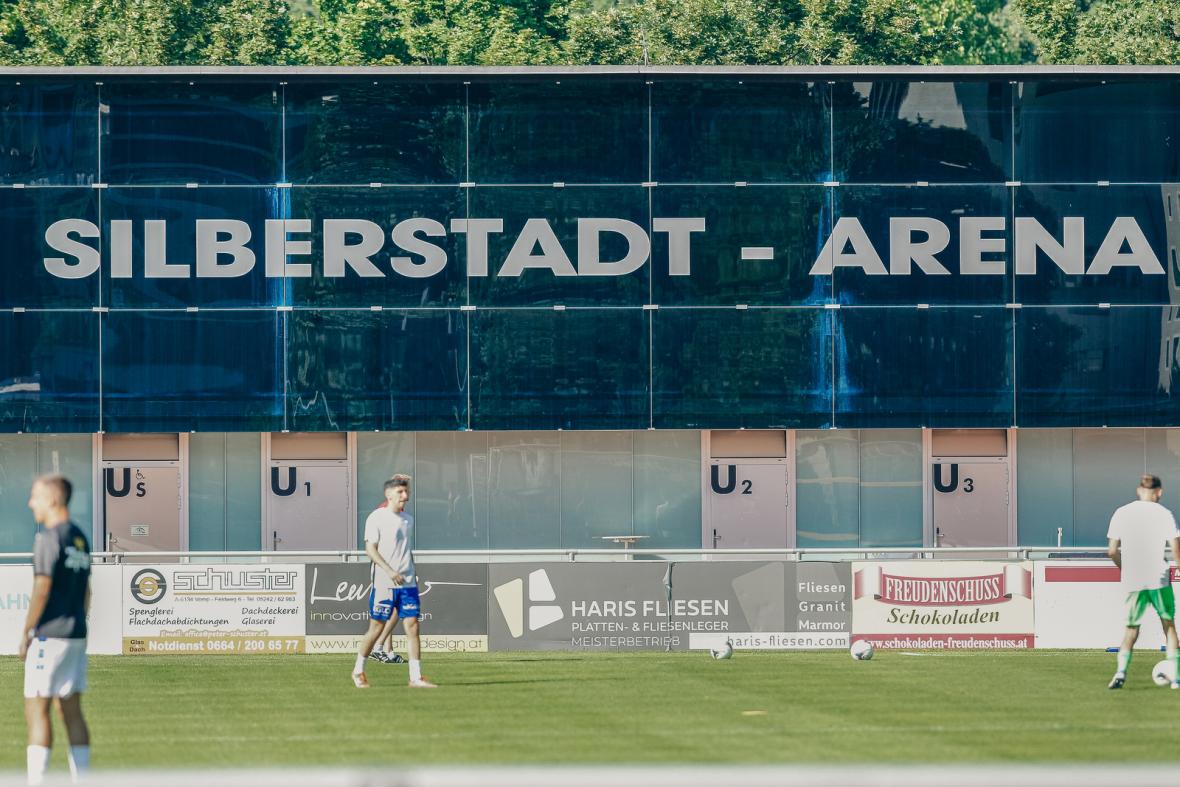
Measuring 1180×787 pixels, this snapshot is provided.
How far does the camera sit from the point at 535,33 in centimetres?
5653

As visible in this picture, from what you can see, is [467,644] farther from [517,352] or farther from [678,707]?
[517,352]

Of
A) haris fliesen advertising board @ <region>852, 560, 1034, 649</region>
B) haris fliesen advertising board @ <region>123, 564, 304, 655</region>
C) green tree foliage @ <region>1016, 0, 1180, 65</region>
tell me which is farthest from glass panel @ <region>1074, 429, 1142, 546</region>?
green tree foliage @ <region>1016, 0, 1180, 65</region>

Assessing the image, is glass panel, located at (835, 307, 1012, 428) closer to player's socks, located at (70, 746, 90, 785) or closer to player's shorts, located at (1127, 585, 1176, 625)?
player's shorts, located at (1127, 585, 1176, 625)

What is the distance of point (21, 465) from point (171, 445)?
8.35ft

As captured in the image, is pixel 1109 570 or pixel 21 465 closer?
pixel 1109 570

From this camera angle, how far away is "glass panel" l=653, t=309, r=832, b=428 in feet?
102

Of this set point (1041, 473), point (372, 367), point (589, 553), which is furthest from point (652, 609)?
point (1041, 473)

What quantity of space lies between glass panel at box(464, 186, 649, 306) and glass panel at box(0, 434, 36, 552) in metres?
8.22

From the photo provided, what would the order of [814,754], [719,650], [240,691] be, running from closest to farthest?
[814,754]
[240,691]
[719,650]

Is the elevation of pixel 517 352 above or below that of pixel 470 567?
above

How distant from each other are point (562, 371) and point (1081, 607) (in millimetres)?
11161

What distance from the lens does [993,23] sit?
69500 millimetres

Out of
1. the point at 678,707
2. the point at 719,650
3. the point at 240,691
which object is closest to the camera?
the point at 678,707

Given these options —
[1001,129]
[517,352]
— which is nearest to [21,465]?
[517,352]
